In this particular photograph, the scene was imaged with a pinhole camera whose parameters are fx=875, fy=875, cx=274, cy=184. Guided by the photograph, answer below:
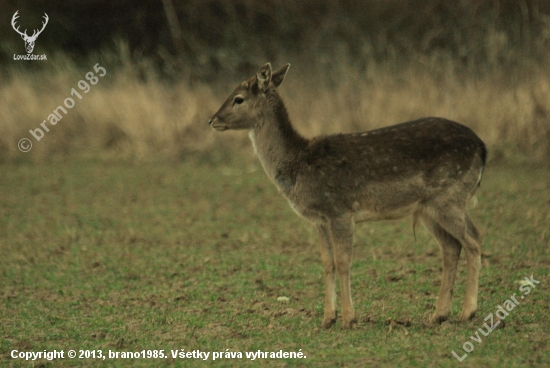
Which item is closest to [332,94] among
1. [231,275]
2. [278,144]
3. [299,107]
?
[299,107]

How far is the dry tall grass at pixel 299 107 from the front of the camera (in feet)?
45.9

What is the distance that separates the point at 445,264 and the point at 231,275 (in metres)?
2.54

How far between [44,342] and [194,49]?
1712cm

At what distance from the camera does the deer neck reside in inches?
282

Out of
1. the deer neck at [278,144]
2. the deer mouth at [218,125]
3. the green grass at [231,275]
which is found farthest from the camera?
the deer mouth at [218,125]

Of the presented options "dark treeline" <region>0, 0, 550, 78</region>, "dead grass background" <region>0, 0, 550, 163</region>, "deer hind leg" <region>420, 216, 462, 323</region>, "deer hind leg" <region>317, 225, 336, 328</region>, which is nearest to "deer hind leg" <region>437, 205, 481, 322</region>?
"deer hind leg" <region>420, 216, 462, 323</region>

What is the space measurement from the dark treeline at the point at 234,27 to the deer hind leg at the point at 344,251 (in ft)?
41.9

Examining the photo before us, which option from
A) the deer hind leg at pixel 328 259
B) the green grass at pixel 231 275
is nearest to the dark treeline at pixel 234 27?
the green grass at pixel 231 275

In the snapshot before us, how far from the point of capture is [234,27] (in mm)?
24656

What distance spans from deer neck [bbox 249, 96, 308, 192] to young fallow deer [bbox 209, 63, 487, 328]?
2 centimetres

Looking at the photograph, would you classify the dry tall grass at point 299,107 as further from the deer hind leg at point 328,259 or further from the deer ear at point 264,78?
the deer hind leg at point 328,259

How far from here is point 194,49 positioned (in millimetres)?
23031

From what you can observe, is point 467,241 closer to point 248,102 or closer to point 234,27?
point 248,102

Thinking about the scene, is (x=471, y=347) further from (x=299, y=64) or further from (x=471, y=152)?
(x=299, y=64)
